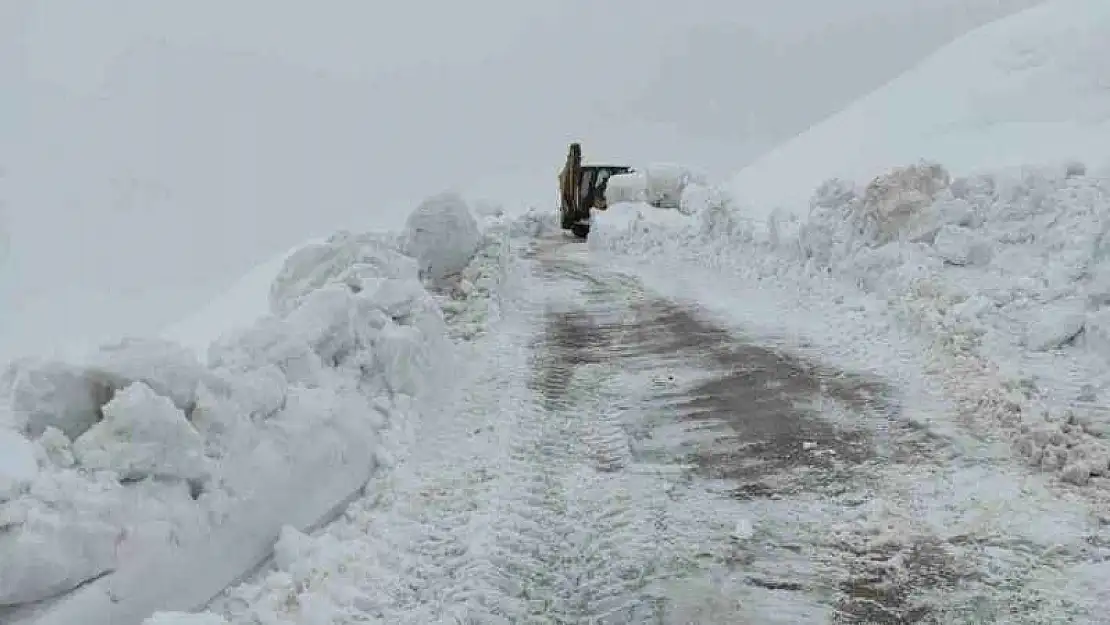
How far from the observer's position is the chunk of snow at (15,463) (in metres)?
3.50

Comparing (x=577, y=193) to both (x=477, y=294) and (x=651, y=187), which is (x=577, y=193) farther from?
(x=477, y=294)

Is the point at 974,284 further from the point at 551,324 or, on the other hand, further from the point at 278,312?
the point at 278,312

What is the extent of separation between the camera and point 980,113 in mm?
20047

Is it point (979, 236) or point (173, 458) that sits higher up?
point (979, 236)

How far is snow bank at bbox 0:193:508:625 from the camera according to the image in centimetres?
350

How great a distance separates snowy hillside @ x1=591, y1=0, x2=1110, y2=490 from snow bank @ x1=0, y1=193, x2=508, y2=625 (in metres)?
3.88

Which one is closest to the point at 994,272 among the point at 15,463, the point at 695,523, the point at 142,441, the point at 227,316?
the point at 695,523

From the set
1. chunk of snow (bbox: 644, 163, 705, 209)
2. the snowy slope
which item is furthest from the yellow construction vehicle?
the snowy slope

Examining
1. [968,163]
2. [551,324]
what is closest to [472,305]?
[551,324]

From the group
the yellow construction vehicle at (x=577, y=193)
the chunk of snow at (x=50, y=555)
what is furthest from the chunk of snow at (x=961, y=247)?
the yellow construction vehicle at (x=577, y=193)

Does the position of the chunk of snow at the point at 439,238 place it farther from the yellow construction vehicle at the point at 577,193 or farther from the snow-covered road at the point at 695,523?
the yellow construction vehicle at the point at 577,193

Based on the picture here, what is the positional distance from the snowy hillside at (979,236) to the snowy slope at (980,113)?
2.6 inches

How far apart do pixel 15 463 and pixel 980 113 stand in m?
20.6

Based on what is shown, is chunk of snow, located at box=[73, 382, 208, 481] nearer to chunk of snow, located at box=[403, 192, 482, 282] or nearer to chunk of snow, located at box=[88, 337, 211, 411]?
chunk of snow, located at box=[88, 337, 211, 411]
